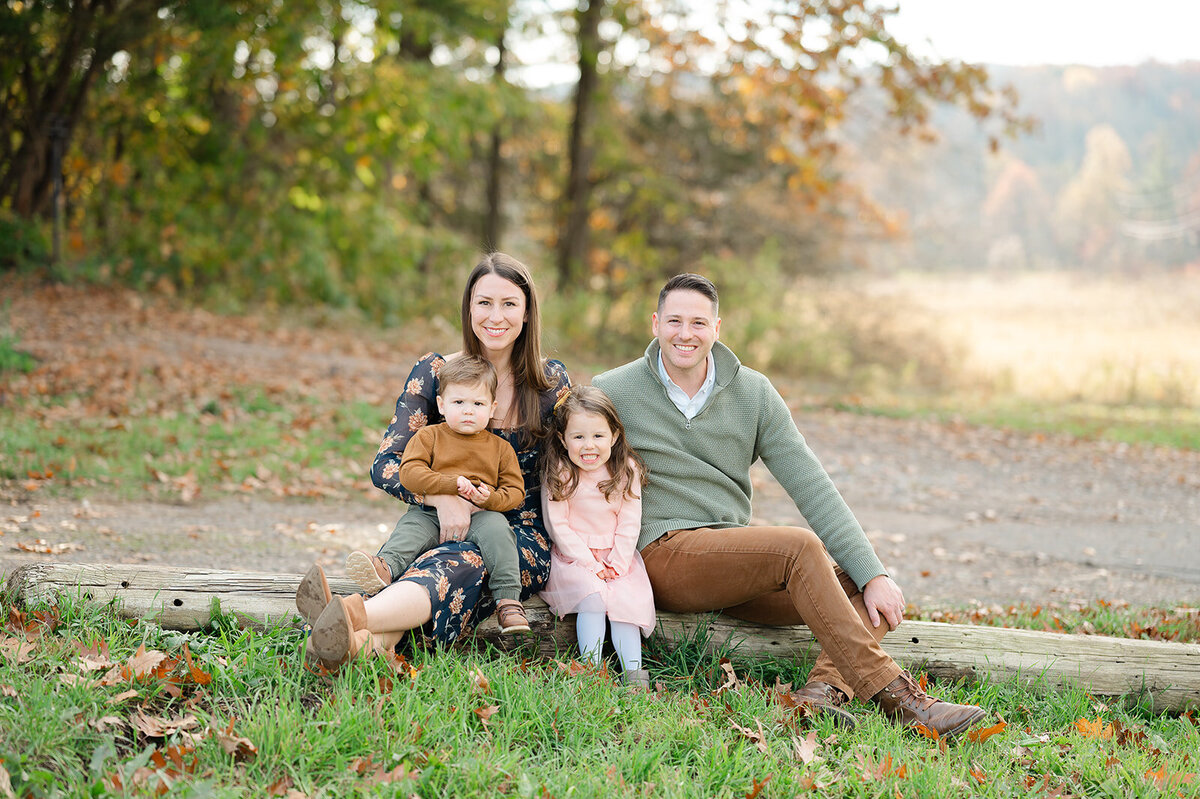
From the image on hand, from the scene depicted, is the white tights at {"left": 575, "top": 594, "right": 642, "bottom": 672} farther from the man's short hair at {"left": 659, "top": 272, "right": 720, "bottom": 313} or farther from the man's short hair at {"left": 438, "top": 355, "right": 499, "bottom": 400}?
the man's short hair at {"left": 659, "top": 272, "right": 720, "bottom": 313}

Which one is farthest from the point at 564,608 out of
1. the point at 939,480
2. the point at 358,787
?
the point at 939,480

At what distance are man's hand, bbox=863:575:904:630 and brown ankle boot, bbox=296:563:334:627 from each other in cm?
203

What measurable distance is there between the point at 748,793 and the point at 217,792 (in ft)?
5.07

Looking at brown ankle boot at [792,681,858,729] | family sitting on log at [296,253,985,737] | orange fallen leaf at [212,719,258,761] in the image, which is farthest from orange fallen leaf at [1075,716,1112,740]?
orange fallen leaf at [212,719,258,761]

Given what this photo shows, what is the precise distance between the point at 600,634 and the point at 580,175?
47.0 ft

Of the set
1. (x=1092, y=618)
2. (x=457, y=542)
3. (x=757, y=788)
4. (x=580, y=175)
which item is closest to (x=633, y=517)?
(x=457, y=542)

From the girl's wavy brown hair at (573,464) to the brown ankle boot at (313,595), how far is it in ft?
3.32

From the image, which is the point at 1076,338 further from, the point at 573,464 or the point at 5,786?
the point at 5,786

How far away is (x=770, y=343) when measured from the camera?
16109 mm

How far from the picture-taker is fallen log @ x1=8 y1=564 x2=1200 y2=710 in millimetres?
3678

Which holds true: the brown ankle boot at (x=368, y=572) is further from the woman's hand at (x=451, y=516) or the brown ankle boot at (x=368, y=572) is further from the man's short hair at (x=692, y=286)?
the man's short hair at (x=692, y=286)

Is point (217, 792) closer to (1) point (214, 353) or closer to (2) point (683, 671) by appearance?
(2) point (683, 671)

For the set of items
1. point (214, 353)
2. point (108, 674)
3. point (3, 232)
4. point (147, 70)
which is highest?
point (147, 70)

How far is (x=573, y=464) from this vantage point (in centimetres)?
398
